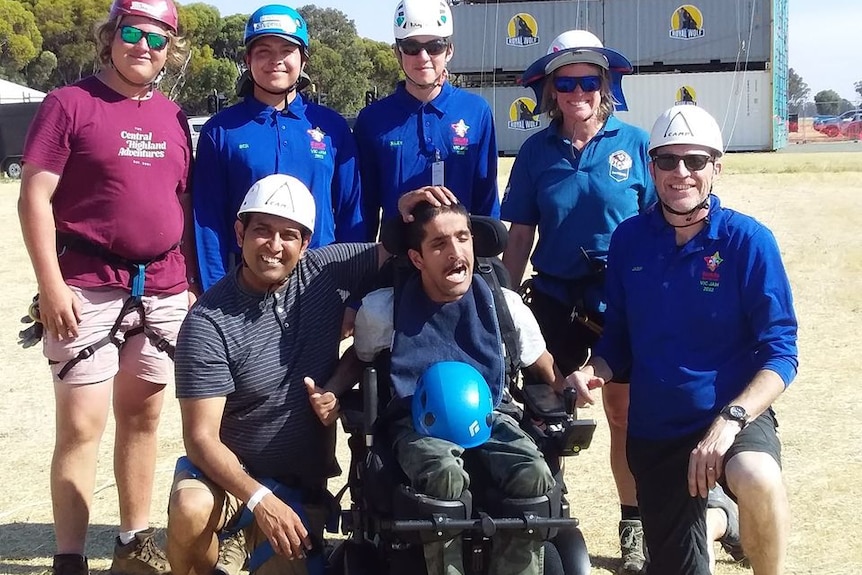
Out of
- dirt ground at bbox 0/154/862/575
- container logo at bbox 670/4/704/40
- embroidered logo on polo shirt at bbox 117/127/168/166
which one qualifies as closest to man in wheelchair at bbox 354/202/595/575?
embroidered logo on polo shirt at bbox 117/127/168/166

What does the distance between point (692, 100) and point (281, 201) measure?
3975 cm

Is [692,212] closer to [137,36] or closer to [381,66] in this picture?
[137,36]

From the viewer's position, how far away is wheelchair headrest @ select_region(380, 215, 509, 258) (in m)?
3.88

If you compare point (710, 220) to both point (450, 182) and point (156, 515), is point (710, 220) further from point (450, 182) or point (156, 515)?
point (156, 515)

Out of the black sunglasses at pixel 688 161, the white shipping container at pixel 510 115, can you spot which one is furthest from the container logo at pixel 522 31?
the black sunglasses at pixel 688 161

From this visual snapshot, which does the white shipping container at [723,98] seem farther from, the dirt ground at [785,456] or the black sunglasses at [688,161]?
the black sunglasses at [688,161]

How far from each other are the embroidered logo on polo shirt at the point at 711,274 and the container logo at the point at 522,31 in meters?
41.4

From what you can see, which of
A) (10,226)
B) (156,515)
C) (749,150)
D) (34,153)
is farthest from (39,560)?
(749,150)

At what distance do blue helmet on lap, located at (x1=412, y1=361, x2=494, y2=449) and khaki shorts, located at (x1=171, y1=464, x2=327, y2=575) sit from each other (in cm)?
72

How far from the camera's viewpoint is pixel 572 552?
135 inches

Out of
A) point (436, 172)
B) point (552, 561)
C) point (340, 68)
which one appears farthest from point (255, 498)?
point (340, 68)

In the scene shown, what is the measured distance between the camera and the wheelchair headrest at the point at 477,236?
12.7ft

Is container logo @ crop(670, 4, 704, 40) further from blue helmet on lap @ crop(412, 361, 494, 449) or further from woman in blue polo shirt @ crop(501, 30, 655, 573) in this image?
blue helmet on lap @ crop(412, 361, 494, 449)

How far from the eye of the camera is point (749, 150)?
41.1 metres
